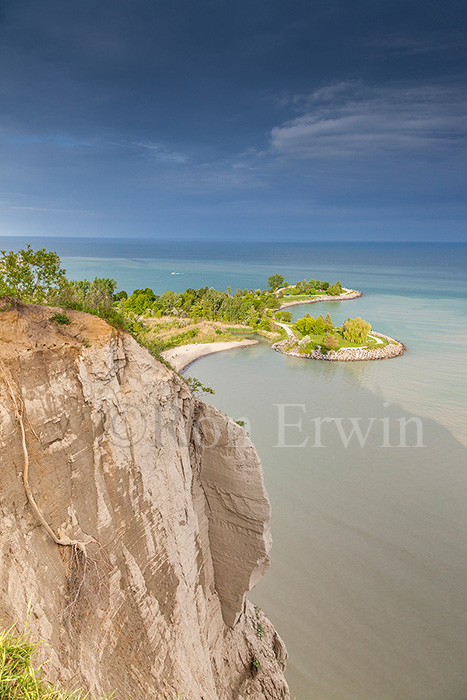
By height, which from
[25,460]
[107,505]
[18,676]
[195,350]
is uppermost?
[25,460]

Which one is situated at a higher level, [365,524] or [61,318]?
[61,318]

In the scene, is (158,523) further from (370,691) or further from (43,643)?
(370,691)

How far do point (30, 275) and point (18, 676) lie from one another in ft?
16.1

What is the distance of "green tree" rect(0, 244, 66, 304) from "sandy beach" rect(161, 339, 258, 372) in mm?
31728

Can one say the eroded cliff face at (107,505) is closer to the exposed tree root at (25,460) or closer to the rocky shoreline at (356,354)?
the exposed tree root at (25,460)

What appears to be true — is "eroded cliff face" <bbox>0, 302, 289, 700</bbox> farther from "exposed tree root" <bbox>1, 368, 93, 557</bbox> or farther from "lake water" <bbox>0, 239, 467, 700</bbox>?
"lake water" <bbox>0, 239, 467, 700</bbox>

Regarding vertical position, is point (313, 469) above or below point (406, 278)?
below

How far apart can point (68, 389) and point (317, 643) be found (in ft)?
35.8

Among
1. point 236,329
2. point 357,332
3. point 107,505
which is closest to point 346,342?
point 357,332

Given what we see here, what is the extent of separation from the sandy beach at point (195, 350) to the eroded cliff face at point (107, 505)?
31.6 m

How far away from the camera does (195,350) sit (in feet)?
142

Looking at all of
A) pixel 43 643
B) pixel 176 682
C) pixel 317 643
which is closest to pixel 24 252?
pixel 43 643

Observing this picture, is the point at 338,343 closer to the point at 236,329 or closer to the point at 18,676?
the point at 236,329

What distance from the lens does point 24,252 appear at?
5.89 metres
